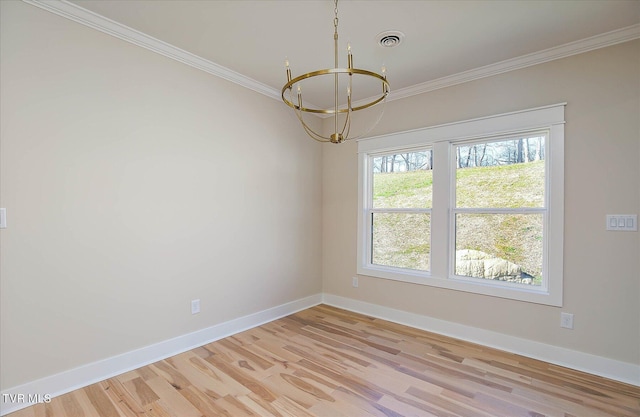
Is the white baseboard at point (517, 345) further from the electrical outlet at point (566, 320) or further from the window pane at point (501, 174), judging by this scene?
the window pane at point (501, 174)

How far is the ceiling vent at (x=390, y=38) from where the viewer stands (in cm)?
237

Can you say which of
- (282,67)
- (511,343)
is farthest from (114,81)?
(511,343)

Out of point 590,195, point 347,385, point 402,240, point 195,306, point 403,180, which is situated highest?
point 403,180

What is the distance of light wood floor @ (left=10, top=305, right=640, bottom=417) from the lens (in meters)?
1.97

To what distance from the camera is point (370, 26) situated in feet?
7.52

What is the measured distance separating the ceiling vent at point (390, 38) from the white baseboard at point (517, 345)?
8.91ft

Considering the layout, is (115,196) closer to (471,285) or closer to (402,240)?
(402,240)

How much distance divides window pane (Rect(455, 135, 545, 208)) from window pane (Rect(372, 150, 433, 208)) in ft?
1.12

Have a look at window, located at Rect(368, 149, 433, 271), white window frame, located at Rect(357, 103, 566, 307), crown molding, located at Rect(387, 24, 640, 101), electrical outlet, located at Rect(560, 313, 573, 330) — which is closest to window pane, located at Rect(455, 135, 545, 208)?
white window frame, located at Rect(357, 103, 566, 307)

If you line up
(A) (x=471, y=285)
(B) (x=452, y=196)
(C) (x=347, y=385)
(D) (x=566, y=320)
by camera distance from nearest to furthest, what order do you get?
(C) (x=347, y=385)
(D) (x=566, y=320)
(A) (x=471, y=285)
(B) (x=452, y=196)

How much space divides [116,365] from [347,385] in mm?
1776

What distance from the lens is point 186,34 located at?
2430 millimetres

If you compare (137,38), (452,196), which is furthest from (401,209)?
(137,38)

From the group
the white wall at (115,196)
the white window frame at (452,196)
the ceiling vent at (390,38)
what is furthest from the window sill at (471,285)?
the ceiling vent at (390,38)
